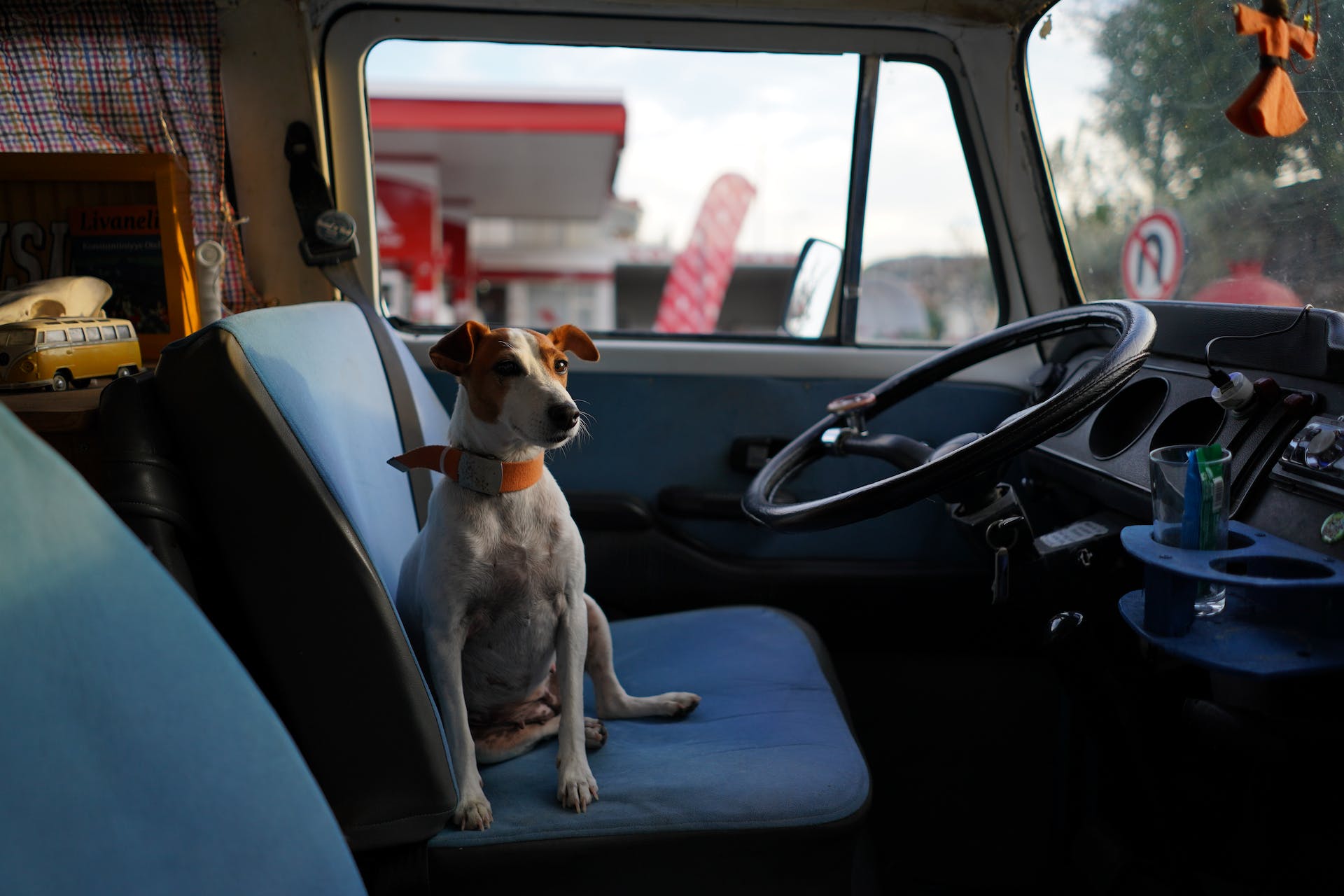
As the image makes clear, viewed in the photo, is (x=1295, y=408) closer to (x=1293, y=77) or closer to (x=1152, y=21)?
(x=1293, y=77)

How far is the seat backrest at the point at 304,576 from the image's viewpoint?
0.98 m

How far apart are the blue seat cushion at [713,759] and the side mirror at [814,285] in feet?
2.86

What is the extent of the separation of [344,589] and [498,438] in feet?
1.22

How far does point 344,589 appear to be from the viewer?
1.02 meters

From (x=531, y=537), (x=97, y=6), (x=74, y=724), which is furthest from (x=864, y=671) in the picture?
(x=97, y=6)

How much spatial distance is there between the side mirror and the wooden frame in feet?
4.54

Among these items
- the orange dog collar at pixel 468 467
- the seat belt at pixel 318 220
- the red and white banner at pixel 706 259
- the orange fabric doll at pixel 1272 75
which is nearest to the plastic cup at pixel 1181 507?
the orange fabric doll at pixel 1272 75

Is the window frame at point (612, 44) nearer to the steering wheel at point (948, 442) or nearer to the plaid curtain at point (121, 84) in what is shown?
the plaid curtain at point (121, 84)

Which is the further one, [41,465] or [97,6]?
[97,6]

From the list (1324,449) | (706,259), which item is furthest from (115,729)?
(706,259)

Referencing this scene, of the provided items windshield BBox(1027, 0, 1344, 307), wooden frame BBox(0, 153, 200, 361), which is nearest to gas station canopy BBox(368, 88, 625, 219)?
wooden frame BBox(0, 153, 200, 361)

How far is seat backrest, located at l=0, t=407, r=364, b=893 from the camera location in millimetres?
489

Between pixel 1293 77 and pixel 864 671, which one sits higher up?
pixel 1293 77

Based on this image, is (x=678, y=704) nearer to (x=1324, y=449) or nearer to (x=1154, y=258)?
(x=1324, y=449)
